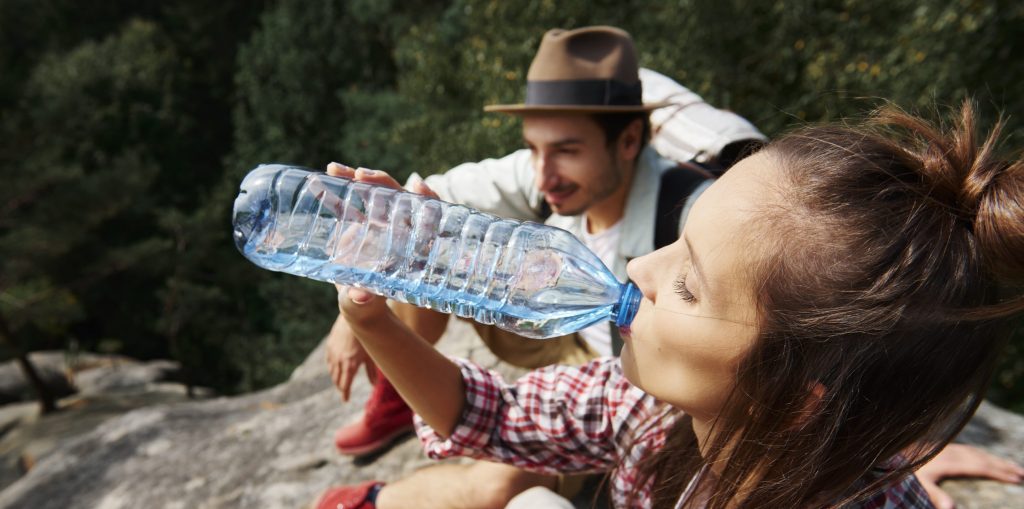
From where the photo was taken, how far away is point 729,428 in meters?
1.26

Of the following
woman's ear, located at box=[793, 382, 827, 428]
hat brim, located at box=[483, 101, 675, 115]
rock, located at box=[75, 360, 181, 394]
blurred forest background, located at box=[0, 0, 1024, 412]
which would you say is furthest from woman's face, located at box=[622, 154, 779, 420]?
rock, located at box=[75, 360, 181, 394]

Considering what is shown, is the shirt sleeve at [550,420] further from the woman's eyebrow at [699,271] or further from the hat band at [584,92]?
the hat band at [584,92]

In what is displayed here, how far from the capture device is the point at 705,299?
116 cm

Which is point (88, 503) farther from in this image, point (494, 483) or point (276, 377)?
point (276, 377)

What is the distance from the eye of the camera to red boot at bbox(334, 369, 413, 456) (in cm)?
273

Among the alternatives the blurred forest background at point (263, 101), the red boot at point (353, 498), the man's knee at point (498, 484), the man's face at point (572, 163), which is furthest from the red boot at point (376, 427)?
the blurred forest background at point (263, 101)

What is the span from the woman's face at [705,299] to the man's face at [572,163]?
1299 millimetres

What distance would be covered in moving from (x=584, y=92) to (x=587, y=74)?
7 centimetres

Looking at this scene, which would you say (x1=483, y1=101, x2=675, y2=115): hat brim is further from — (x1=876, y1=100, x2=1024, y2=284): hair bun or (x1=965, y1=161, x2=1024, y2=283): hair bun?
(x1=965, y1=161, x2=1024, y2=283): hair bun

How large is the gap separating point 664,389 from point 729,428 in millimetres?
142

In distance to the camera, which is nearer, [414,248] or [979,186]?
[979,186]

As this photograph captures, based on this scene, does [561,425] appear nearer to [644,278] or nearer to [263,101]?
[644,278]

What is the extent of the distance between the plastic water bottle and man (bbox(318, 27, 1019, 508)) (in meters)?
0.50

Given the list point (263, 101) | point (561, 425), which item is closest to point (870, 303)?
point (561, 425)
